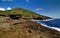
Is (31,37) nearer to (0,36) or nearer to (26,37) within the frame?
(26,37)

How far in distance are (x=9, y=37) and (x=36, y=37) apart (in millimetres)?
4259

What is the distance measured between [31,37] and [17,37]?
2.37m

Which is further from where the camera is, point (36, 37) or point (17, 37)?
point (36, 37)

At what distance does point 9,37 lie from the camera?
1942 centimetres

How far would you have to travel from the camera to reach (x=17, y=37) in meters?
19.7

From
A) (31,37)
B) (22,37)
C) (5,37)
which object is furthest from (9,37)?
(31,37)

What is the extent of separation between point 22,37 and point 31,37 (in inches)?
63.8

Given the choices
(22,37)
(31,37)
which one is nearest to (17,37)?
(22,37)

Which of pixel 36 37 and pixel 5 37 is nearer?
pixel 5 37

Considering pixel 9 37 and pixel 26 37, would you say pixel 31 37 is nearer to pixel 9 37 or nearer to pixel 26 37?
pixel 26 37

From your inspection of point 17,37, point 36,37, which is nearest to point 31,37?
point 36,37

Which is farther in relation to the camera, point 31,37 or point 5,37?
point 31,37

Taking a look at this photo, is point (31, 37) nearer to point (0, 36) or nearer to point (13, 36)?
point (13, 36)

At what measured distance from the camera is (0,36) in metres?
19.7
